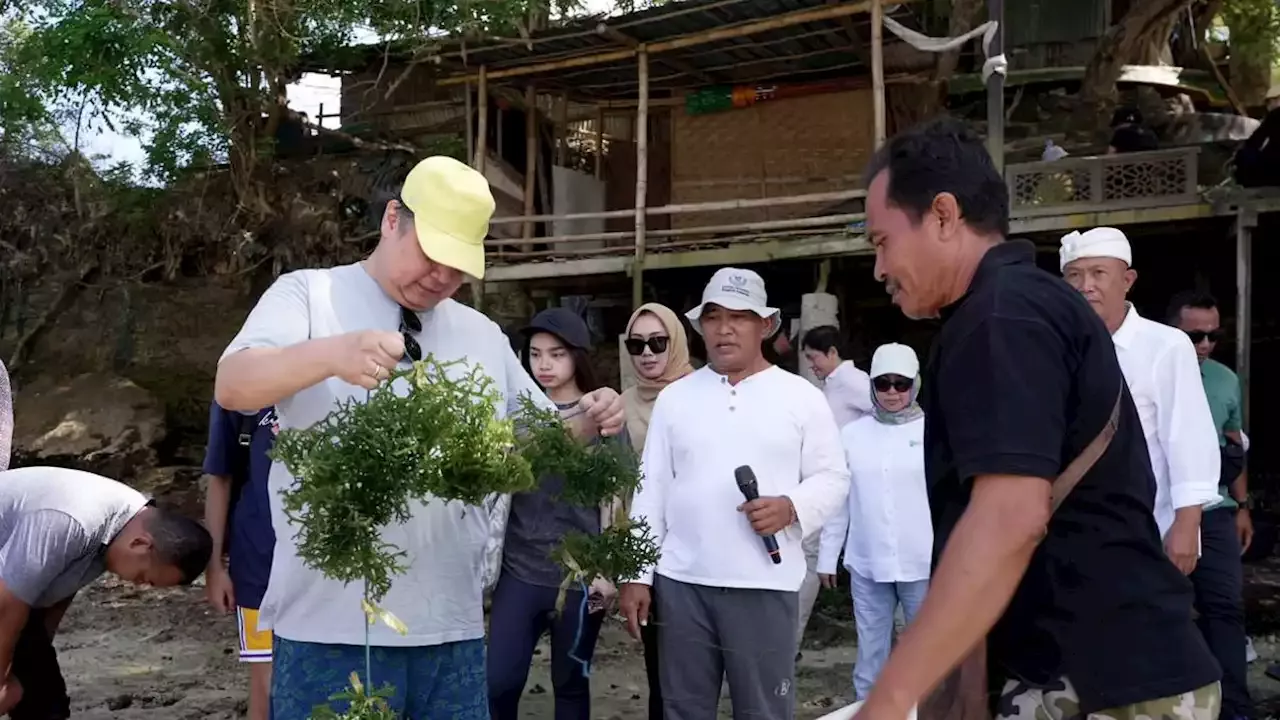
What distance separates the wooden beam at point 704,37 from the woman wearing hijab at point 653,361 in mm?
6669

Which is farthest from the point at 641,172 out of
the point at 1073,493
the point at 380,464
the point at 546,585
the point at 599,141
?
the point at 1073,493

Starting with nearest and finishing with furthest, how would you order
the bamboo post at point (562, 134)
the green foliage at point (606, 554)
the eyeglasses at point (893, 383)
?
the green foliage at point (606, 554) → the eyeglasses at point (893, 383) → the bamboo post at point (562, 134)

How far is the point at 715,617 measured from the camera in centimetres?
380

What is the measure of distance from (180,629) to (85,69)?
24.8 feet

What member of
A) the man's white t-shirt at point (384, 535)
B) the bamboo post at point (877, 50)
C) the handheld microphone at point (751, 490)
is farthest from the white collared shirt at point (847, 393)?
the bamboo post at point (877, 50)

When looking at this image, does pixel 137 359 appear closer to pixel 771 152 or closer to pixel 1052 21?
pixel 771 152

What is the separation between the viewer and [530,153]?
1343cm

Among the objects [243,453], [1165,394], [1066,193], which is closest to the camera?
[1165,394]

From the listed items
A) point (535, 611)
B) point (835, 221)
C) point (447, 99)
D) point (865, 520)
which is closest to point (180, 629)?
point (535, 611)

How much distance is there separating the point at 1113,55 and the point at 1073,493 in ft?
47.5

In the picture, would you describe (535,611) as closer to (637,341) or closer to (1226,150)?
(637,341)

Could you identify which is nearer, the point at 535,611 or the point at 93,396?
the point at 535,611

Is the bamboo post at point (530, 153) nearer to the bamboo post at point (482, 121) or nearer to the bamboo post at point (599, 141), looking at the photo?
the bamboo post at point (482, 121)

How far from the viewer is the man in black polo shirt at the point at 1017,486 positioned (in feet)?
5.24
